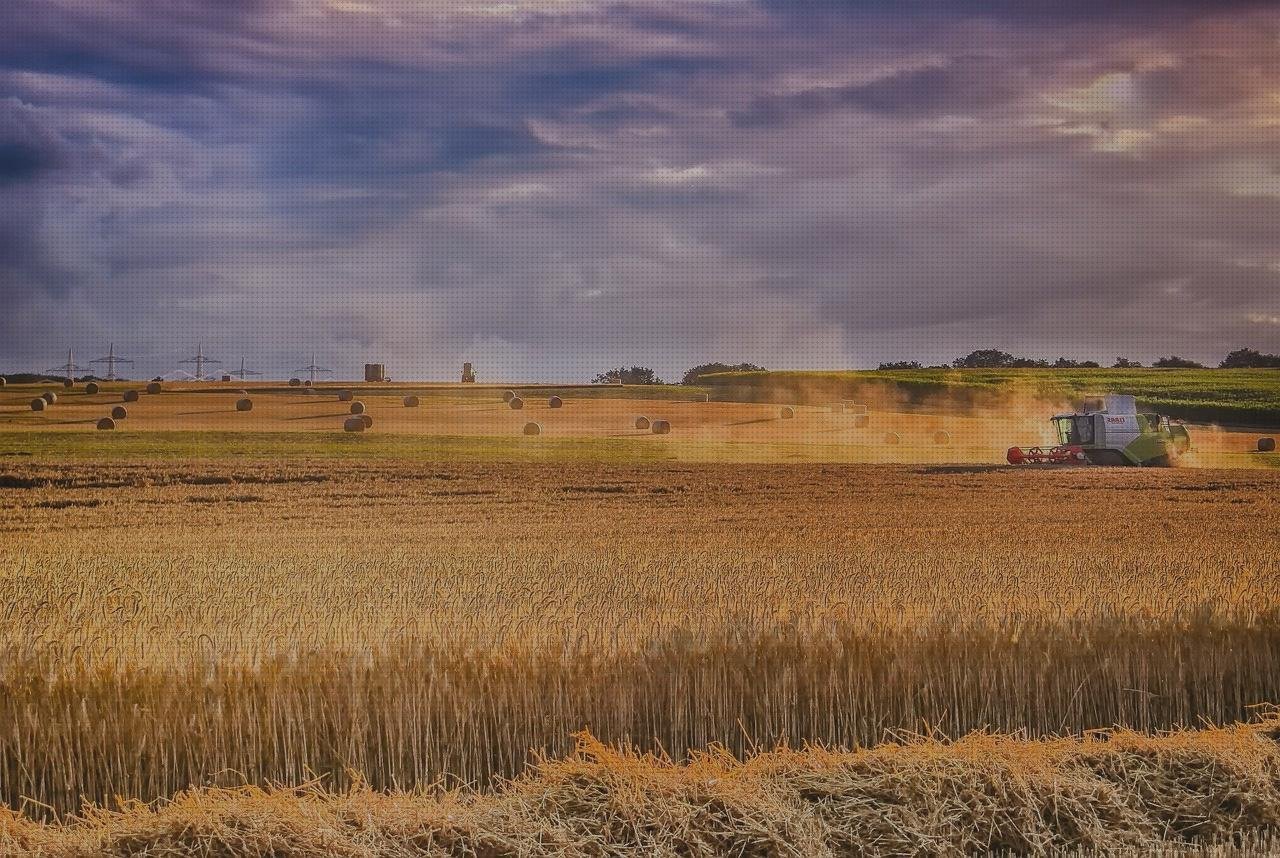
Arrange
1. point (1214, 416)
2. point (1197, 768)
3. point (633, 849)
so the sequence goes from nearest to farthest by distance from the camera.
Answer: point (633, 849)
point (1197, 768)
point (1214, 416)

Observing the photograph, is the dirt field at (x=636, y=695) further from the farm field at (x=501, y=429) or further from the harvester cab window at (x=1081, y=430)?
the harvester cab window at (x=1081, y=430)

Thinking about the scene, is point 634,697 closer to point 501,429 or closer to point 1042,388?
point 501,429

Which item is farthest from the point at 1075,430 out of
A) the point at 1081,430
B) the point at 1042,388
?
the point at 1042,388

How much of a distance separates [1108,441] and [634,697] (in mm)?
28093

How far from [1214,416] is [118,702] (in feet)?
164

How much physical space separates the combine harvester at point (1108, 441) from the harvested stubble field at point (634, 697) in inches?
792

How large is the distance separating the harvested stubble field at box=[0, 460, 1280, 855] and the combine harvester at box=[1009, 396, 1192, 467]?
66.0ft

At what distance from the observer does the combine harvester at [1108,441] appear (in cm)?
3291

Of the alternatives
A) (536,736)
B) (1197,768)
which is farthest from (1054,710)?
(536,736)

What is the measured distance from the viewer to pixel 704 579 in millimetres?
10969

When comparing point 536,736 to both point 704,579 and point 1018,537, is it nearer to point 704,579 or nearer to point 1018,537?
point 704,579

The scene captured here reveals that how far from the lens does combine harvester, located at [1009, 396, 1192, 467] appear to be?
3291 cm

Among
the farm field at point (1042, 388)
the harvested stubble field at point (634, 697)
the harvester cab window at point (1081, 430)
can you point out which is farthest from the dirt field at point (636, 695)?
the farm field at point (1042, 388)

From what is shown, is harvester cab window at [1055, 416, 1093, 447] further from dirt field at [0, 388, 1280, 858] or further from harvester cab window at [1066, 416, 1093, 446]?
dirt field at [0, 388, 1280, 858]
